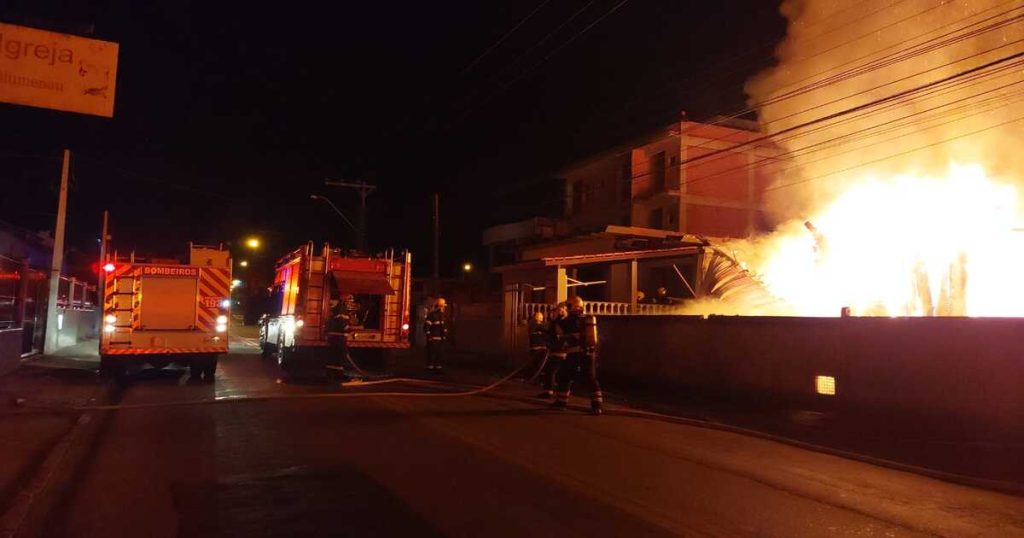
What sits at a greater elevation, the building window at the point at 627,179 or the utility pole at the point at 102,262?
the building window at the point at 627,179

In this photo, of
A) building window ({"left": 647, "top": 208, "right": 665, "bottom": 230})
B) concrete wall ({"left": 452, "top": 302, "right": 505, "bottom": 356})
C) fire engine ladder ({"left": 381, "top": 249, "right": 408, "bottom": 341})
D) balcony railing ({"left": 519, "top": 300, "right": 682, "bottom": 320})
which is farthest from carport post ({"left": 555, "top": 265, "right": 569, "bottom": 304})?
building window ({"left": 647, "top": 208, "right": 665, "bottom": 230})

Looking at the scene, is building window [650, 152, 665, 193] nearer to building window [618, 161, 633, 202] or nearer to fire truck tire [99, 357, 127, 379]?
building window [618, 161, 633, 202]

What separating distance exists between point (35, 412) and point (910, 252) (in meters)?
14.3

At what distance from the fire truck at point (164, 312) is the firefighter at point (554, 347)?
6.41 meters

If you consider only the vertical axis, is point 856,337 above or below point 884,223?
below

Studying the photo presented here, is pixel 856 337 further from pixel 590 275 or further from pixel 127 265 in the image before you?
pixel 590 275

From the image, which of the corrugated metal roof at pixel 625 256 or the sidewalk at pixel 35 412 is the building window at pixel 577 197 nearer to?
the corrugated metal roof at pixel 625 256

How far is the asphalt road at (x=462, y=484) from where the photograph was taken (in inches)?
204

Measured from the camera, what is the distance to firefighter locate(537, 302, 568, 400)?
1145cm

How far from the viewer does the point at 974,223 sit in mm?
12945

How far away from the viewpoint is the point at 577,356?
36.6ft

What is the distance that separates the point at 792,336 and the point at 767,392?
1.07 metres

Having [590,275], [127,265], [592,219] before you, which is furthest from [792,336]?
[592,219]

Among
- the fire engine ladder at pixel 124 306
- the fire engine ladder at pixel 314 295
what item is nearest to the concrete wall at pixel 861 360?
the fire engine ladder at pixel 314 295
